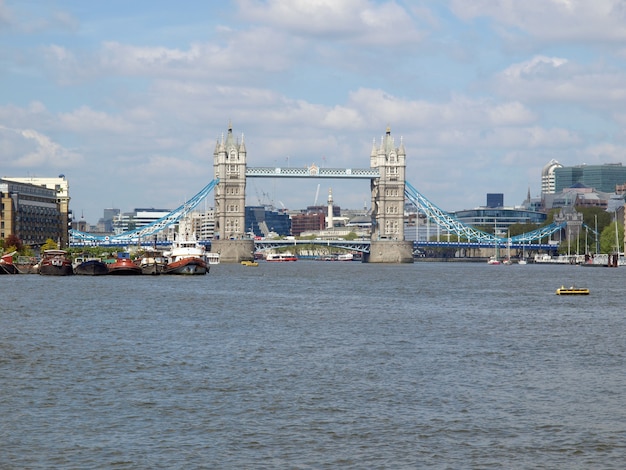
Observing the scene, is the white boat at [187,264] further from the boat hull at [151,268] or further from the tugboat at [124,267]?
the tugboat at [124,267]

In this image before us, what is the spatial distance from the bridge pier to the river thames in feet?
460

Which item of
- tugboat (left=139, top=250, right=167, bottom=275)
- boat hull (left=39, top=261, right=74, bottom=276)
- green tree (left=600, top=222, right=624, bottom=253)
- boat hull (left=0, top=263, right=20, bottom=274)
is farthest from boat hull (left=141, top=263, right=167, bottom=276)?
green tree (left=600, top=222, right=624, bottom=253)

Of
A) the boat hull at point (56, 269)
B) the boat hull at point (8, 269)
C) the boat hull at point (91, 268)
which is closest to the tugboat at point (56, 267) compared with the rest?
the boat hull at point (56, 269)

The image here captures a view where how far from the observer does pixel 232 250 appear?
198m

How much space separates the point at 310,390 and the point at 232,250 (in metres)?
168

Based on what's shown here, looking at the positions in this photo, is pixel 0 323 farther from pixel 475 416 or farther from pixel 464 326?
pixel 475 416

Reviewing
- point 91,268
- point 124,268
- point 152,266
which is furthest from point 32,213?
point 124,268

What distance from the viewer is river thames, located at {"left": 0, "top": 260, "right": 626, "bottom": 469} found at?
23.4 m

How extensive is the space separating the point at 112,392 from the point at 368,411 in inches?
260

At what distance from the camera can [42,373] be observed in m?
33.0

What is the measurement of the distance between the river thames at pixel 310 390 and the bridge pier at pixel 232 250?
5523 inches

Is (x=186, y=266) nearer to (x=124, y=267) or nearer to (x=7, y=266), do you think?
(x=124, y=267)

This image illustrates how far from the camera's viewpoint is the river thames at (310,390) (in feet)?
76.8

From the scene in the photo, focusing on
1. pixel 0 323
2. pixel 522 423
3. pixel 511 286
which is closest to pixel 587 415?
pixel 522 423
